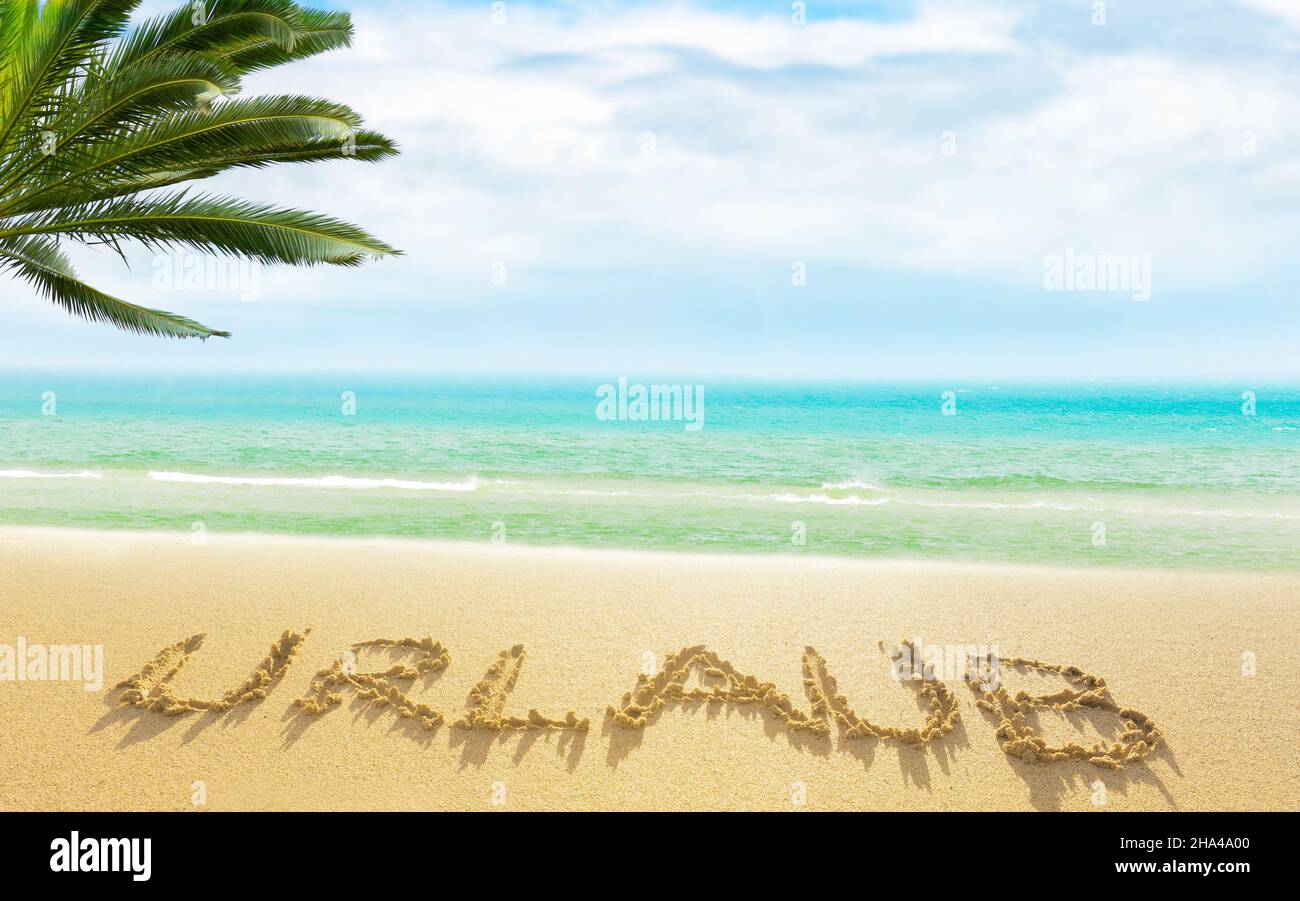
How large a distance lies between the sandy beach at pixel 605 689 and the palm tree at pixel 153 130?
3.30 metres

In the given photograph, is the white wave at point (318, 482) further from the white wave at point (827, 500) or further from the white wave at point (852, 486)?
the white wave at point (852, 486)

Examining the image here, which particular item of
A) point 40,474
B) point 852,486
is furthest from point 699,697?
point 40,474

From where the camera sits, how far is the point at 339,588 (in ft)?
27.4

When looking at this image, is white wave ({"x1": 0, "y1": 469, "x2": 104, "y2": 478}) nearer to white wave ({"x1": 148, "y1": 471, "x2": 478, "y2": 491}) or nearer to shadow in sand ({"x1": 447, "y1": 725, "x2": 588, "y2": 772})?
white wave ({"x1": 148, "y1": 471, "x2": 478, "y2": 491})

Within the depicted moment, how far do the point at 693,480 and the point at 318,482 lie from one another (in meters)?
10.5

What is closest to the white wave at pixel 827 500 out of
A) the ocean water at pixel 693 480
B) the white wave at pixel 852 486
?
the ocean water at pixel 693 480

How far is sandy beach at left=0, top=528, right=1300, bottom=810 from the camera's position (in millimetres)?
4594

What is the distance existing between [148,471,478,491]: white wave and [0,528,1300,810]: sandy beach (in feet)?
31.2

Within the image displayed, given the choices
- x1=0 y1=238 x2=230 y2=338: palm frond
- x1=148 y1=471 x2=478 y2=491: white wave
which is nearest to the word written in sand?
x1=0 y1=238 x2=230 y2=338: palm frond

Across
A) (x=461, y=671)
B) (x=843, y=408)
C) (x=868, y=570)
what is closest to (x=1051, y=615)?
(x=868, y=570)

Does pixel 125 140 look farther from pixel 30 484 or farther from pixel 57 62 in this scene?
pixel 30 484

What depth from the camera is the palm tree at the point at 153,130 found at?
5879 millimetres

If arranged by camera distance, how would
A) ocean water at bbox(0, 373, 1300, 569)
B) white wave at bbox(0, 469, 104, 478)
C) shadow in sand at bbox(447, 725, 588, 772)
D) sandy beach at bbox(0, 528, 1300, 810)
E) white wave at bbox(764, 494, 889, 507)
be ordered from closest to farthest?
sandy beach at bbox(0, 528, 1300, 810)
shadow in sand at bbox(447, 725, 588, 772)
ocean water at bbox(0, 373, 1300, 569)
white wave at bbox(764, 494, 889, 507)
white wave at bbox(0, 469, 104, 478)

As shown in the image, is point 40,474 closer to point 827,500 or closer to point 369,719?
point 369,719
